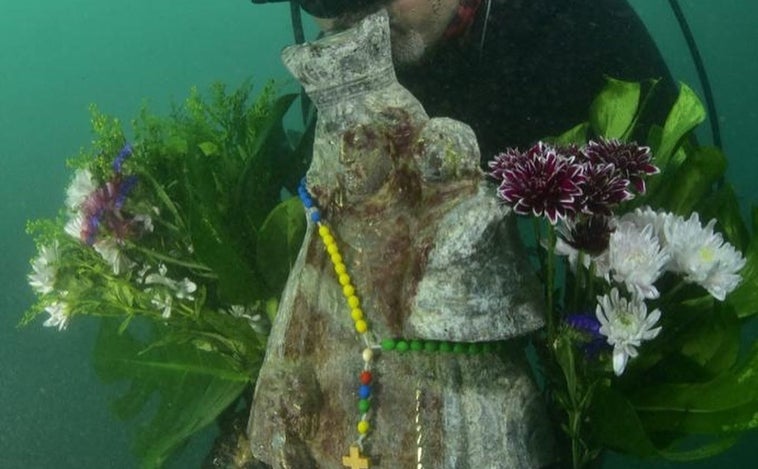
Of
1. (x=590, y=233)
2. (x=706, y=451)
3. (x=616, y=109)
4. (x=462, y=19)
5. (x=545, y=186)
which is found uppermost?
(x=462, y=19)

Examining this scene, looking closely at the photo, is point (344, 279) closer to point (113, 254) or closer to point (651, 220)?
point (651, 220)

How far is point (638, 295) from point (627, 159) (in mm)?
414

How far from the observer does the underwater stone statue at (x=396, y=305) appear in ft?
6.77

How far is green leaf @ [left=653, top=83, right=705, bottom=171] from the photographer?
2707 mm

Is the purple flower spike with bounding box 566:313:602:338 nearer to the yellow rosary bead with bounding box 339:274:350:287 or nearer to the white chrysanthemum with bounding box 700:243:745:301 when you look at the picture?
the white chrysanthemum with bounding box 700:243:745:301

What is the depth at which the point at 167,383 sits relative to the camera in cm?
338

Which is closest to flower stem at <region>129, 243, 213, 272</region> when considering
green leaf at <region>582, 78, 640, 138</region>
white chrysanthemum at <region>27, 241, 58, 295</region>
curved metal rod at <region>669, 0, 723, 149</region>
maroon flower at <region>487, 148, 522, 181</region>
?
white chrysanthemum at <region>27, 241, 58, 295</region>

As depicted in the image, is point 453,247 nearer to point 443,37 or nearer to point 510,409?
point 510,409

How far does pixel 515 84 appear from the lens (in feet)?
12.7

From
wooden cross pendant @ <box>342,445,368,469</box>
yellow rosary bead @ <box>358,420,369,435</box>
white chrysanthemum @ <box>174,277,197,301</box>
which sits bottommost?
wooden cross pendant @ <box>342,445,368,469</box>

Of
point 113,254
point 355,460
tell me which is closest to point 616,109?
point 355,460

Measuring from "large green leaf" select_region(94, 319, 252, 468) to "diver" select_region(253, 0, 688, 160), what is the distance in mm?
1767

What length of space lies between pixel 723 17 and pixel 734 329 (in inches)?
1940

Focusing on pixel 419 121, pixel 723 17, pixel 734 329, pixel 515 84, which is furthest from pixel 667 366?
pixel 723 17
